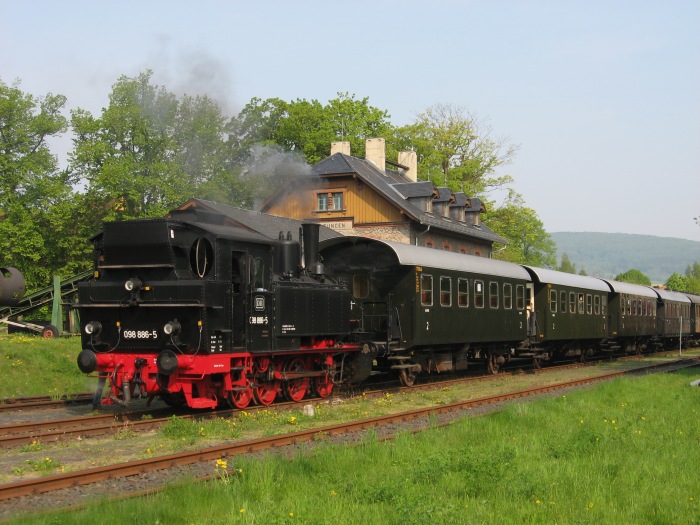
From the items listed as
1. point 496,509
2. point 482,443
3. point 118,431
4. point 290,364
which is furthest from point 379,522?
point 290,364

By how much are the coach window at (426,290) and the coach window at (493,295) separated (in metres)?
3.68

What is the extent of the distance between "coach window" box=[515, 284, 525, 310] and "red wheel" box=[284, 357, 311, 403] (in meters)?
10.1

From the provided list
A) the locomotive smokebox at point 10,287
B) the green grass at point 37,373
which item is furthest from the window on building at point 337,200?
the green grass at point 37,373

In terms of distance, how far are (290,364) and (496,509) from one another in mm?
8907

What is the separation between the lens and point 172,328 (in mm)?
12953

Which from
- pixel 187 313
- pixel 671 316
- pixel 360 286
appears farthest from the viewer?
pixel 671 316

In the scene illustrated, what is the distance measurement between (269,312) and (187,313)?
6.40 ft

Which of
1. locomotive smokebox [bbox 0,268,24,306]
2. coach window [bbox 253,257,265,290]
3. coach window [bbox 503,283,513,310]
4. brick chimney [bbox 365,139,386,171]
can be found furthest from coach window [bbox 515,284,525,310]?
brick chimney [bbox 365,139,386,171]

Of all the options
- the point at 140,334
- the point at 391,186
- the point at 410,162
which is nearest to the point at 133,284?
the point at 140,334

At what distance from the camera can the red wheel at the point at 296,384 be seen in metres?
15.9

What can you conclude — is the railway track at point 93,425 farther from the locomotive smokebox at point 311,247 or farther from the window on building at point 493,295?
the window on building at point 493,295

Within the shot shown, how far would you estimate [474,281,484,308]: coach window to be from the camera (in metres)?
21.8

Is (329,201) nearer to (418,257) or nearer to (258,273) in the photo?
(418,257)

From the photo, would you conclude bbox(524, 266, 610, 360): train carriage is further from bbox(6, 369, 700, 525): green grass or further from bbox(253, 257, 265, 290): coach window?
bbox(6, 369, 700, 525): green grass
